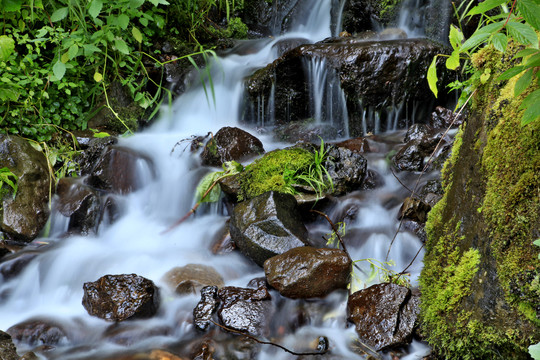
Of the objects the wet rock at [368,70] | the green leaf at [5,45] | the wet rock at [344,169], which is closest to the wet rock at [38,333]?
the green leaf at [5,45]

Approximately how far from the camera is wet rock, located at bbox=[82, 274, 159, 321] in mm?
2902

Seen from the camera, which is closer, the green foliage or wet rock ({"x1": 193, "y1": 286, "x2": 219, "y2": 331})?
wet rock ({"x1": 193, "y1": 286, "x2": 219, "y2": 331})

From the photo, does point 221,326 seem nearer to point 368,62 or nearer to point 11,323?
point 11,323

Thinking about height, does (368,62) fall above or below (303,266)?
above

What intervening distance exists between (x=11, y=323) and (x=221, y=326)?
1684 millimetres

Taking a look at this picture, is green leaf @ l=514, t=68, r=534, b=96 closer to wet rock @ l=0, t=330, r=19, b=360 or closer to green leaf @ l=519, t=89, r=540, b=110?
green leaf @ l=519, t=89, r=540, b=110

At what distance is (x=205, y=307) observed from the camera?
2.85 metres

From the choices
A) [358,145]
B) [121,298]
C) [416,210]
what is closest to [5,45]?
[121,298]

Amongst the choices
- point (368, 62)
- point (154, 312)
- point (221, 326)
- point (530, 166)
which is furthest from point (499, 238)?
point (368, 62)

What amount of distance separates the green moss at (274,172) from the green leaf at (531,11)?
10.5 feet

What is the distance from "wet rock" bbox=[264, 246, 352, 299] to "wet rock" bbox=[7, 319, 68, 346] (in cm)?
158

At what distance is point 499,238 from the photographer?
5.62 feet

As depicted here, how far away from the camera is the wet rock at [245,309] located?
2.70 meters

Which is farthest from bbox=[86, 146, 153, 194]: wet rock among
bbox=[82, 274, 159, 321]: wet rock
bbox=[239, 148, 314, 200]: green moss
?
bbox=[82, 274, 159, 321]: wet rock
